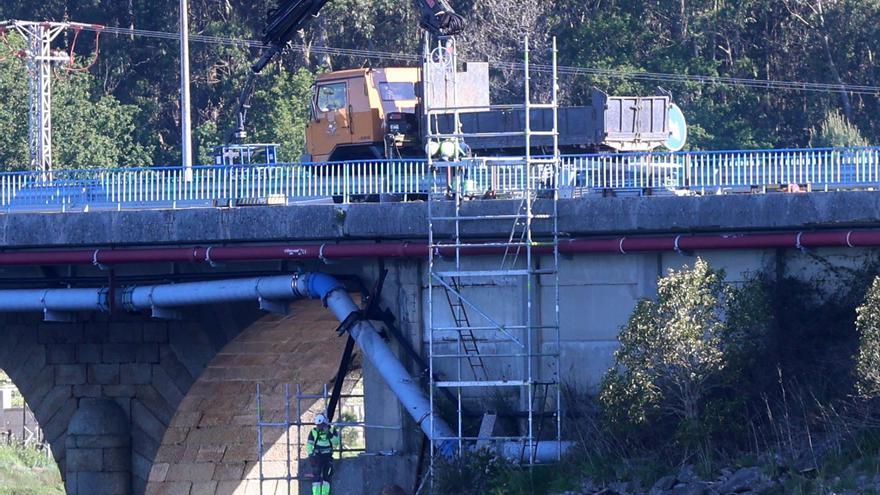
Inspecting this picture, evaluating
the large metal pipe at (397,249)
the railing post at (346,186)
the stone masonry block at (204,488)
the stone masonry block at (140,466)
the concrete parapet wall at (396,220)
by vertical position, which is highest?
the railing post at (346,186)

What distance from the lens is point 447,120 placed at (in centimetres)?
2575

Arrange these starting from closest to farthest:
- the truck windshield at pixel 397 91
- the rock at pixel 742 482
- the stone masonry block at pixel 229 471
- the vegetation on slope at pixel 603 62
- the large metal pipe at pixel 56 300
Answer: the rock at pixel 742 482
the large metal pipe at pixel 56 300
the truck windshield at pixel 397 91
the stone masonry block at pixel 229 471
the vegetation on slope at pixel 603 62

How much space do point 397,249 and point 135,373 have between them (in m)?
7.13

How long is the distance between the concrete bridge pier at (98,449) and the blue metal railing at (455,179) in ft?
11.9

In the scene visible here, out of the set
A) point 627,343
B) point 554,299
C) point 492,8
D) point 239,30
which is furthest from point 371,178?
point 239,30

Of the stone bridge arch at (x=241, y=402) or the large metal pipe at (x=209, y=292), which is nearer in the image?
the large metal pipe at (x=209, y=292)

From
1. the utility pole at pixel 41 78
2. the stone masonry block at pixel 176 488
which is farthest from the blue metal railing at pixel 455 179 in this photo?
the utility pole at pixel 41 78

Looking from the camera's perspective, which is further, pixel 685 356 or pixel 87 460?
pixel 87 460

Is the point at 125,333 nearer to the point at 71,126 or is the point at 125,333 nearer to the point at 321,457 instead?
the point at 321,457

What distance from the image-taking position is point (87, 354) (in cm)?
2603

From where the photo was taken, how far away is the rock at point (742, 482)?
16.7 metres

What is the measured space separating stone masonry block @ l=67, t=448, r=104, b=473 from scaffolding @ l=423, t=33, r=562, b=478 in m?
7.89

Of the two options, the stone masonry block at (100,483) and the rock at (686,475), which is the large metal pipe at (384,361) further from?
the stone masonry block at (100,483)

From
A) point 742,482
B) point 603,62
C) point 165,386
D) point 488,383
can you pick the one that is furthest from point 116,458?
point 603,62
